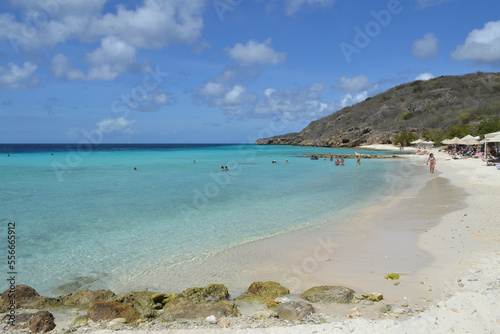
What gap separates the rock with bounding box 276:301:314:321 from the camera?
5.43 m

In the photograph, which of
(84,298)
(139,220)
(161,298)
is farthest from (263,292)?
(139,220)

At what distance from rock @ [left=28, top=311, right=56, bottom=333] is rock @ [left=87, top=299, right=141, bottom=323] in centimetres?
59

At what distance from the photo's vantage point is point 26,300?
21.6 feet

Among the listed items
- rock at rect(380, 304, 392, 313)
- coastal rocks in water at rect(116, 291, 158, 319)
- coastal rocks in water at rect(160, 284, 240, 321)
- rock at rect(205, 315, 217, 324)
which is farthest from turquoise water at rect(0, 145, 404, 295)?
rock at rect(380, 304, 392, 313)

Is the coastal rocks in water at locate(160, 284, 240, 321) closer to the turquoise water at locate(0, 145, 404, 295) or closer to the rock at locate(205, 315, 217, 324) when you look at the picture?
the rock at locate(205, 315, 217, 324)

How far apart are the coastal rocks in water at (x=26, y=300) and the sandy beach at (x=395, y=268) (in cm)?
75

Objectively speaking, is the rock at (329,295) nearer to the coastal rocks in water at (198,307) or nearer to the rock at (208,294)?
the coastal rocks in water at (198,307)

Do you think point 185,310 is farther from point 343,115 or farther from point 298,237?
point 343,115

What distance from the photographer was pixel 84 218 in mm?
15086

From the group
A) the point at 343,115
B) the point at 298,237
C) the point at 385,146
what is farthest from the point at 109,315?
the point at 343,115

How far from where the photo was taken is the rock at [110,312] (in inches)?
226

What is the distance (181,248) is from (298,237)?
13.0ft

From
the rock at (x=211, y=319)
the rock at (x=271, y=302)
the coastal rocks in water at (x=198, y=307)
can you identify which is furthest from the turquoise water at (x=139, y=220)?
the rock at (x=271, y=302)

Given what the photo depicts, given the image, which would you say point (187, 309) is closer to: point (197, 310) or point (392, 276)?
point (197, 310)
